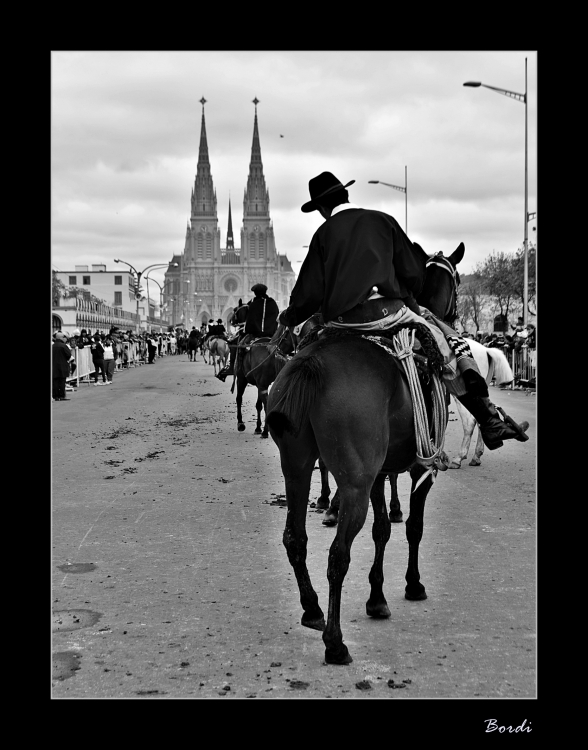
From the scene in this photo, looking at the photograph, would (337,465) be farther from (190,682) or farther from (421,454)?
(190,682)

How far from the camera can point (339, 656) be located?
4.31 metres

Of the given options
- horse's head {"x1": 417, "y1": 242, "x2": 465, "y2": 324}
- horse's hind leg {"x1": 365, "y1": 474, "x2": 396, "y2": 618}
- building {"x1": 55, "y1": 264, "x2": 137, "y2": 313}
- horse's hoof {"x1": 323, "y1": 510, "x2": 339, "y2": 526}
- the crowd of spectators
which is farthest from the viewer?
building {"x1": 55, "y1": 264, "x2": 137, "y2": 313}

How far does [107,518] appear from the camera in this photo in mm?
8062

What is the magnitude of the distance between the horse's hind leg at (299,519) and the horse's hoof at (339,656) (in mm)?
423

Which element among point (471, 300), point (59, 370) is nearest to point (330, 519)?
point (59, 370)

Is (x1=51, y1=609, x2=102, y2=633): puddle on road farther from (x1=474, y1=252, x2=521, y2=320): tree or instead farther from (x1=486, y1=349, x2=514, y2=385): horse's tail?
(x1=474, y1=252, x2=521, y2=320): tree

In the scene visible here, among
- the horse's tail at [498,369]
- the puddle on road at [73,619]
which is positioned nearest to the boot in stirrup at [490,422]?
the puddle on road at [73,619]

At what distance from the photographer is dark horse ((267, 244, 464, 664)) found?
4391 mm

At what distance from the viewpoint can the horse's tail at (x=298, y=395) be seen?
176 inches

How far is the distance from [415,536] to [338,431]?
1420 millimetres

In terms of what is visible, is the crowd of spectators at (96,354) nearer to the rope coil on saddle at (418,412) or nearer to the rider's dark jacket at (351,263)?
the rider's dark jacket at (351,263)

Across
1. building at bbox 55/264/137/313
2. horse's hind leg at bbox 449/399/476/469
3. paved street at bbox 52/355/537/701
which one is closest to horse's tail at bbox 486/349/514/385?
horse's hind leg at bbox 449/399/476/469
